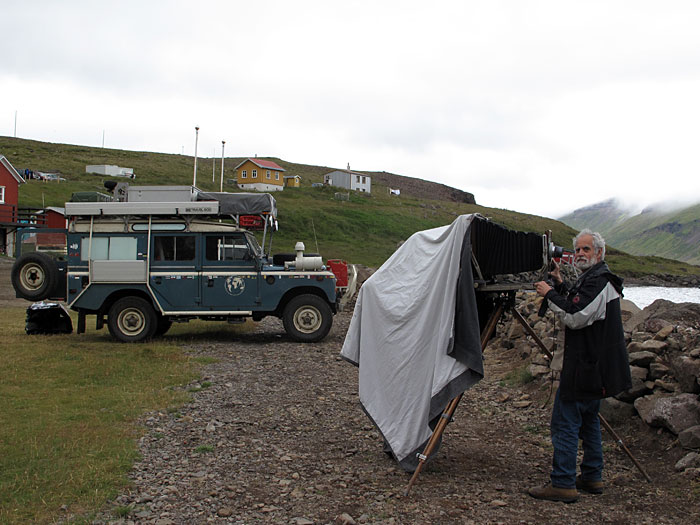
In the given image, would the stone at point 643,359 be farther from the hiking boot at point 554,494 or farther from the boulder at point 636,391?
the hiking boot at point 554,494

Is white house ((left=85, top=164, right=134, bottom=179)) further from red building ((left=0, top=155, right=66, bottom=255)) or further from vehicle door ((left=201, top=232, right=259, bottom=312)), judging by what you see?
vehicle door ((left=201, top=232, right=259, bottom=312))

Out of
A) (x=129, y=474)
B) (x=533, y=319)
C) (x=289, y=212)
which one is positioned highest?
(x=289, y=212)

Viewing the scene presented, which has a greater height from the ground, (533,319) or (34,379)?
(533,319)

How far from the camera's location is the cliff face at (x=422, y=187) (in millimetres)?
131375

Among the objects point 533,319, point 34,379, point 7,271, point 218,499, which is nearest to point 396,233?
point 7,271

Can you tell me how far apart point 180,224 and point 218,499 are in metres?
8.61

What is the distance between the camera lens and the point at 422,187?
138500mm

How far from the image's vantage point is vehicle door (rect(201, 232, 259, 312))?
40.7ft

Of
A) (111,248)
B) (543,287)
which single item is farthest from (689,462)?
(111,248)

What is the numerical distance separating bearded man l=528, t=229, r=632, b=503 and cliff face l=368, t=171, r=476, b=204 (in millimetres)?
123331

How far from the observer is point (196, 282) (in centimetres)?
1238

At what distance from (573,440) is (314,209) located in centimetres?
5843

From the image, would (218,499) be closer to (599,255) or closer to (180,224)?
(599,255)

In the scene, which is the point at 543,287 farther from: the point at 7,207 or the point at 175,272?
the point at 7,207
